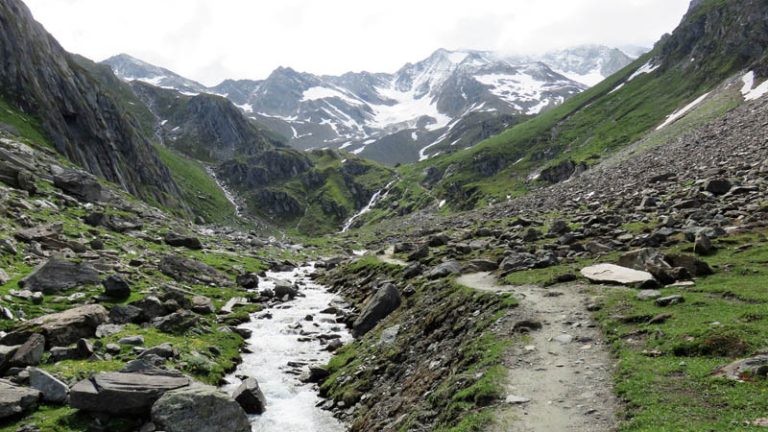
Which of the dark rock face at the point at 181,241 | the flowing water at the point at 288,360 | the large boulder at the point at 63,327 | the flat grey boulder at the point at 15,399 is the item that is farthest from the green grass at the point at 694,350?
the dark rock face at the point at 181,241

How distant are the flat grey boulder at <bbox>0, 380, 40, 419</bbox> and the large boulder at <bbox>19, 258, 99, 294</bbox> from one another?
50.5 ft

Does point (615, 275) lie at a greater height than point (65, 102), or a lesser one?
lesser

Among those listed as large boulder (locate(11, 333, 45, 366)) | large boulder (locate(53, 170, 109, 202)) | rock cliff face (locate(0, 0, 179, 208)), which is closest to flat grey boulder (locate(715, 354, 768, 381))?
large boulder (locate(11, 333, 45, 366))

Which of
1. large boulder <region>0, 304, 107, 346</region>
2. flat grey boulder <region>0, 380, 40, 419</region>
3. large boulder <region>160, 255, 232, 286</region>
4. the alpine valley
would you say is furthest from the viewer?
large boulder <region>160, 255, 232, 286</region>

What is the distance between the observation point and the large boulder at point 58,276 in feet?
116

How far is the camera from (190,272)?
57.7 metres

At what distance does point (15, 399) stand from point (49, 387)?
5.04ft

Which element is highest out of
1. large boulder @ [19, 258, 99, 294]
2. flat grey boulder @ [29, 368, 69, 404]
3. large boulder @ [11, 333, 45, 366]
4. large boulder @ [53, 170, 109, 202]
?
large boulder @ [53, 170, 109, 202]

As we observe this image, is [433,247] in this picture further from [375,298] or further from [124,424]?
[124,424]

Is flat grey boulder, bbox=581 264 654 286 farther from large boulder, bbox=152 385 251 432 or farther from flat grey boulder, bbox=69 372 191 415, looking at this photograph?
flat grey boulder, bbox=69 372 191 415

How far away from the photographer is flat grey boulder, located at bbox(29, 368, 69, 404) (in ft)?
75.1

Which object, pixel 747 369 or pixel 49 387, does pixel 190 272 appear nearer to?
pixel 49 387

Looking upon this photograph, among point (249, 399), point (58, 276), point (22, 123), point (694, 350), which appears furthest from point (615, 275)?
point (22, 123)

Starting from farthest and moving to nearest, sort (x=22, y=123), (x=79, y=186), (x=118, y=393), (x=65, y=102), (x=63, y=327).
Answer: (x=65, y=102), (x=22, y=123), (x=79, y=186), (x=63, y=327), (x=118, y=393)
